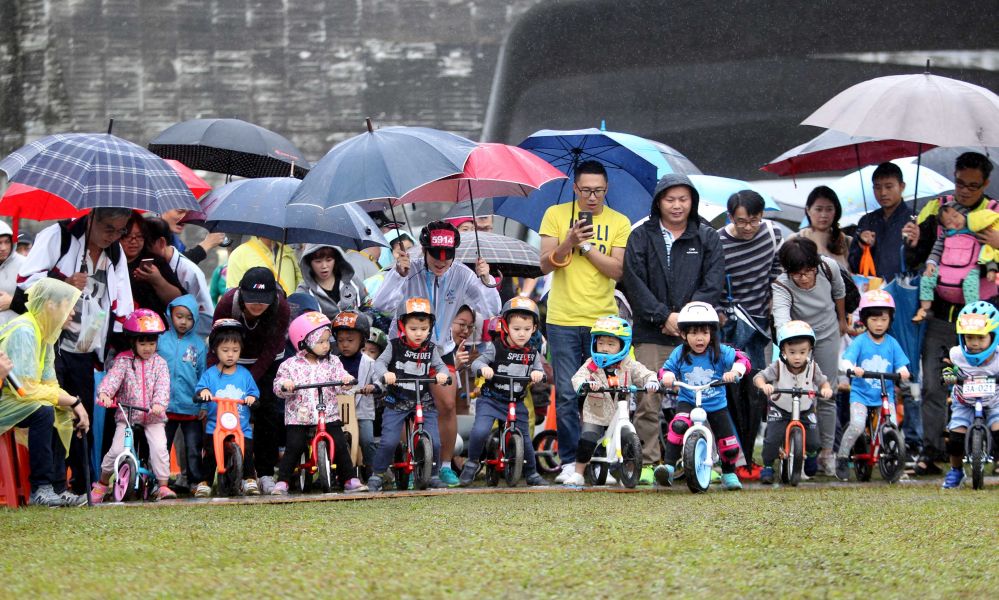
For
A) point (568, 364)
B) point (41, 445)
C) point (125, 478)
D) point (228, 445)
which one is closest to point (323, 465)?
point (228, 445)

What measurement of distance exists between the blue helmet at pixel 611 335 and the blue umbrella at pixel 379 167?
1.35 m

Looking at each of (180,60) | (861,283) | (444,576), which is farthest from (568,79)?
(444,576)

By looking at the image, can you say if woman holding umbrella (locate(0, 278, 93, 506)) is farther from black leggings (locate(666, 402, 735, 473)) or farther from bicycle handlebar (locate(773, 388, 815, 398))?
bicycle handlebar (locate(773, 388, 815, 398))

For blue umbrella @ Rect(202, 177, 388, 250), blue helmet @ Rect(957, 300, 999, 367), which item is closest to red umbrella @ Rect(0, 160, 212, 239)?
blue umbrella @ Rect(202, 177, 388, 250)

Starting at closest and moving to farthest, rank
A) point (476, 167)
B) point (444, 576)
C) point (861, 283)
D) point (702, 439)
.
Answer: point (444, 576)
point (702, 439)
point (476, 167)
point (861, 283)

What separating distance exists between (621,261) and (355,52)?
8.37m

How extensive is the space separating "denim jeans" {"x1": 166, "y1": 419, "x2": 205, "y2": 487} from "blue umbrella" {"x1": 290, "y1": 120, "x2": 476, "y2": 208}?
167cm

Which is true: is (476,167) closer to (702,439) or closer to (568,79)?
(702,439)

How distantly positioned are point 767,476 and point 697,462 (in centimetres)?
115

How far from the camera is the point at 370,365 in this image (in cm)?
983

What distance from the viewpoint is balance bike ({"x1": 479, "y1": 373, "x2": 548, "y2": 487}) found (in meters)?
9.18

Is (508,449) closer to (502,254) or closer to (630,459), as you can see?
(630,459)

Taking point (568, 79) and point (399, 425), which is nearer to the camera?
point (399, 425)

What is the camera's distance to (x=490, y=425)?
9555mm
